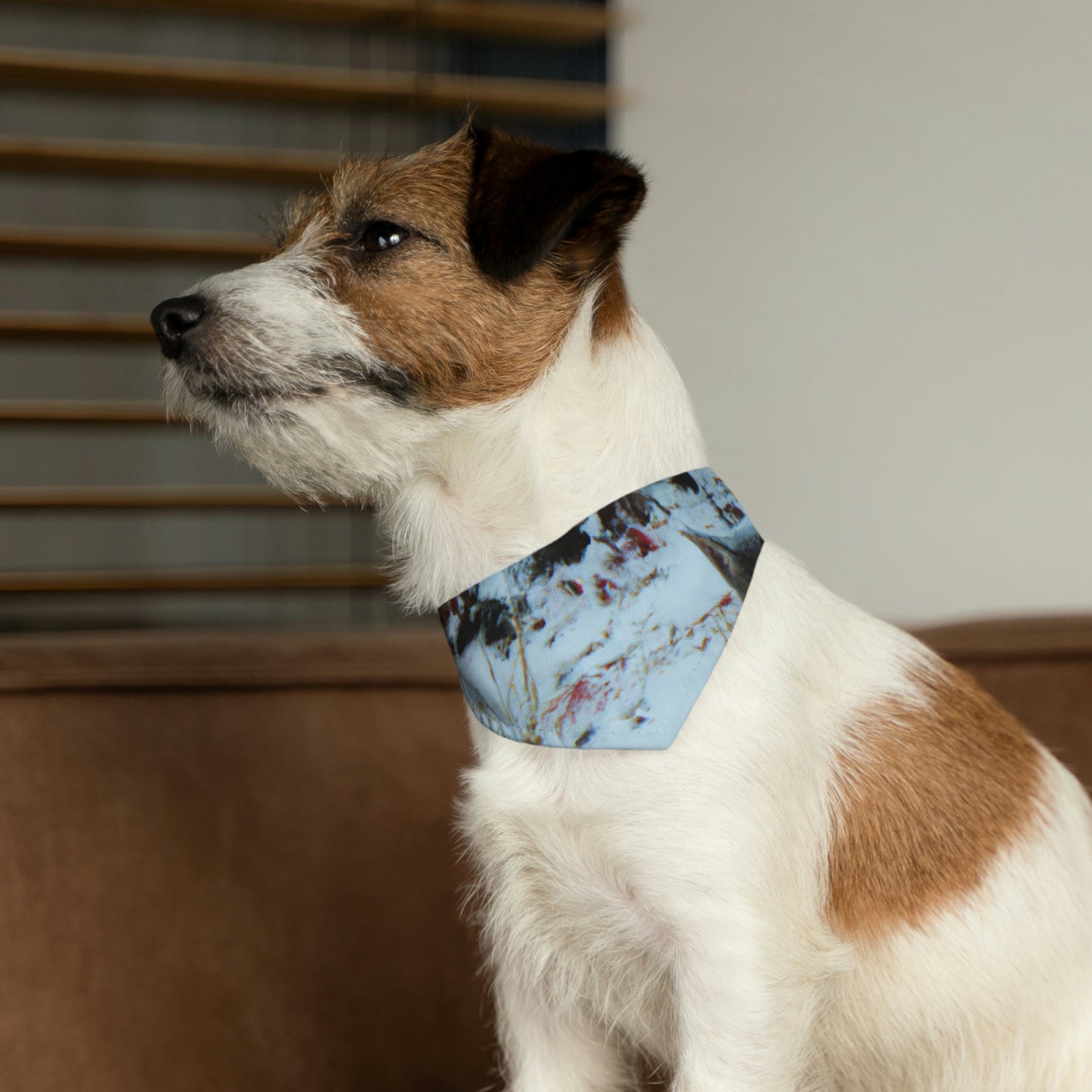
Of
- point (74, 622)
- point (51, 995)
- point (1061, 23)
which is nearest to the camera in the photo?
point (51, 995)

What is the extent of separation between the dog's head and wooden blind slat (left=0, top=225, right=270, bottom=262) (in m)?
2.49

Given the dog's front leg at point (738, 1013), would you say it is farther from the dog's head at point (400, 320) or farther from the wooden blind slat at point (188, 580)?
the wooden blind slat at point (188, 580)

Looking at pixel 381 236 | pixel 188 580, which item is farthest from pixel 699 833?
pixel 188 580

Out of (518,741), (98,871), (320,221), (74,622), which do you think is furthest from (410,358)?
(74,622)

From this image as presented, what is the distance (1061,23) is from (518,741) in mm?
1472

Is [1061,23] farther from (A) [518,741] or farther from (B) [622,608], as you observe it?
(A) [518,741]

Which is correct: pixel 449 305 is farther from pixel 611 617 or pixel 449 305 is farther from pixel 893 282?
pixel 893 282

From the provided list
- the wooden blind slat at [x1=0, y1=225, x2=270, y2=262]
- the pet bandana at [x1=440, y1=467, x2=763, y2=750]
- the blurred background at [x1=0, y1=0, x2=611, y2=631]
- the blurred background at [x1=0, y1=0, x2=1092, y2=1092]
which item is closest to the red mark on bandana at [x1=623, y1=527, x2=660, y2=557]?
the pet bandana at [x1=440, y1=467, x2=763, y2=750]

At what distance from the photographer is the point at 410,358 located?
3.29 ft

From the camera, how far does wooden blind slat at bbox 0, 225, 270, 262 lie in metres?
3.37

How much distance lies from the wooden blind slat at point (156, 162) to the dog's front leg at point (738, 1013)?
2.77 meters

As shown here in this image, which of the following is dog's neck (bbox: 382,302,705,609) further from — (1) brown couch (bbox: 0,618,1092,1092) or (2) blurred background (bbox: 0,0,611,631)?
(2) blurred background (bbox: 0,0,611,631)

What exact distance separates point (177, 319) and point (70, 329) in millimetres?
2671

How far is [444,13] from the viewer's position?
328cm
